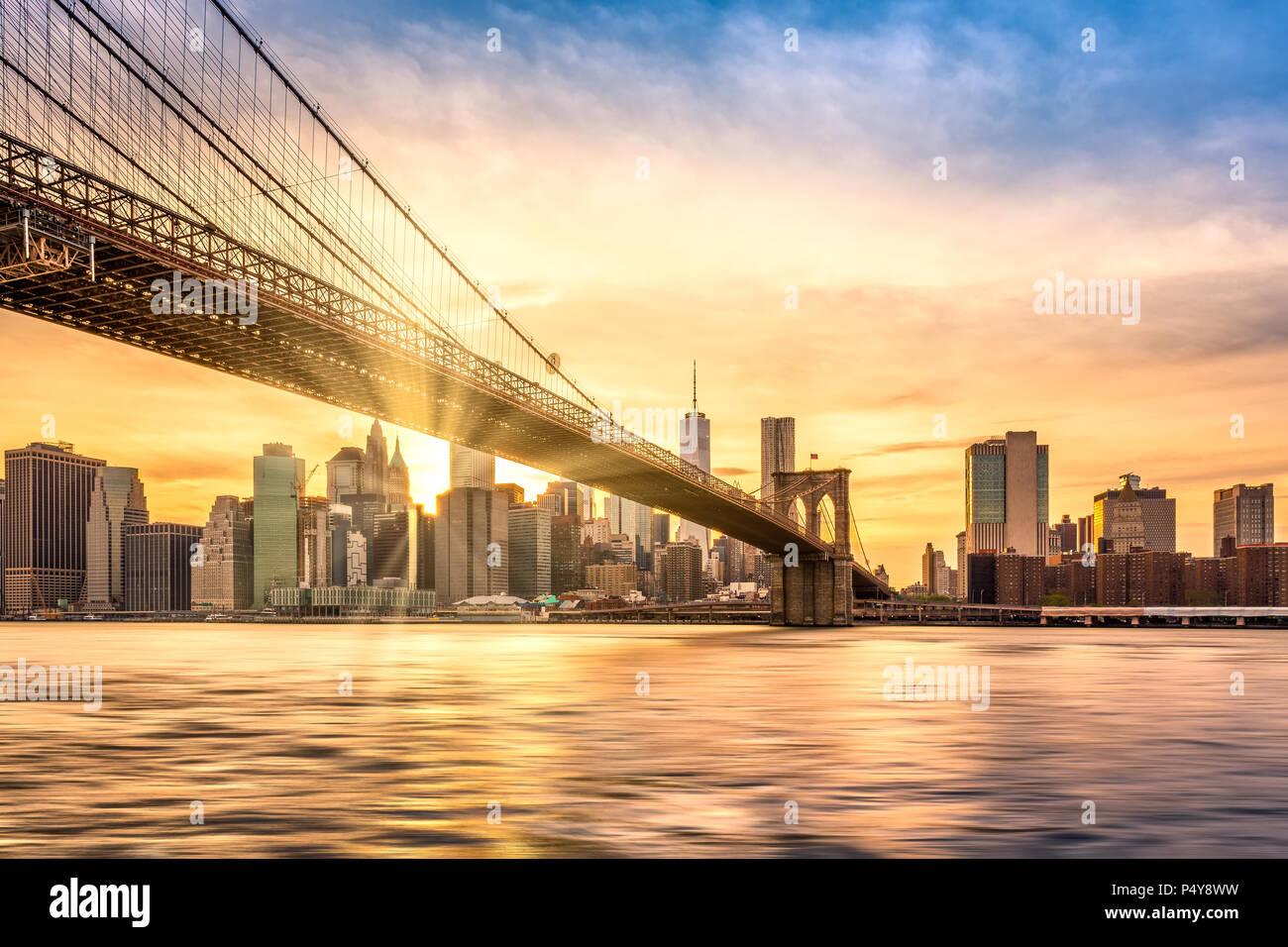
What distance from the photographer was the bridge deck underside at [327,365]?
122 feet

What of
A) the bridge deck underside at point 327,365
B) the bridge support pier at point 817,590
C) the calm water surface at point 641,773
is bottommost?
the bridge support pier at point 817,590

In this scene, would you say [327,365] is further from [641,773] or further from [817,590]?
[817,590]

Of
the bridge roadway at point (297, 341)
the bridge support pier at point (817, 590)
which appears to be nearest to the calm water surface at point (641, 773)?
the bridge roadway at point (297, 341)

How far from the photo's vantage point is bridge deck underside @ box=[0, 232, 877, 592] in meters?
37.1

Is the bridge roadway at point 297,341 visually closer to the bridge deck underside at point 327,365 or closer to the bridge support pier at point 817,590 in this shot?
the bridge deck underside at point 327,365

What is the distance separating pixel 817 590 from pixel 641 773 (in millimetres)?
92874

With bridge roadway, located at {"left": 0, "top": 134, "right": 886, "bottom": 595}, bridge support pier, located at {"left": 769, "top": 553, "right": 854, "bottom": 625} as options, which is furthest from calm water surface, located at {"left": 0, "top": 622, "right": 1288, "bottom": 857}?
bridge support pier, located at {"left": 769, "top": 553, "right": 854, "bottom": 625}

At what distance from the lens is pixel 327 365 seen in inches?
1896

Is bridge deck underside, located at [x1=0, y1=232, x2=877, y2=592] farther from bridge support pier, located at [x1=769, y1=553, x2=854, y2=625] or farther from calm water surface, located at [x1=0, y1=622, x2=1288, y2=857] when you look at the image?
bridge support pier, located at [x1=769, y1=553, x2=854, y2=625]

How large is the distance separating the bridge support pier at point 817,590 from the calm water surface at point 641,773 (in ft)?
244

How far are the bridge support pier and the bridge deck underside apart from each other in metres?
29.2
